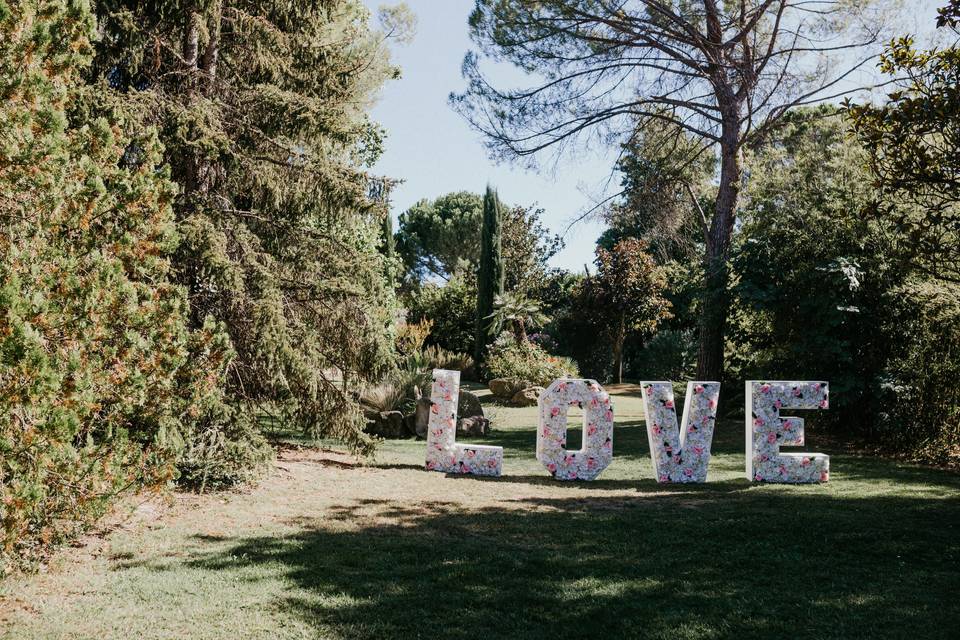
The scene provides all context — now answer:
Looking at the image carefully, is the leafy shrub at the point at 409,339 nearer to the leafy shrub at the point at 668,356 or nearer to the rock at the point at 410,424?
the rock at the point at 410,424

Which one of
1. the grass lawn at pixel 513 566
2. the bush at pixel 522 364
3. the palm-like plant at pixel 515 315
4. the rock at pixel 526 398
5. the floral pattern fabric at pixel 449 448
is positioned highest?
the palm-like plant at pixel 515 315

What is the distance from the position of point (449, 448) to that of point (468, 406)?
3.80m

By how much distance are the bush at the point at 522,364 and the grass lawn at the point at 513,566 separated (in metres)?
9.44

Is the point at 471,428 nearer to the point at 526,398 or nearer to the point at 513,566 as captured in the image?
the point at 526,398

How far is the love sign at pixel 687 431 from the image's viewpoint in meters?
7.34

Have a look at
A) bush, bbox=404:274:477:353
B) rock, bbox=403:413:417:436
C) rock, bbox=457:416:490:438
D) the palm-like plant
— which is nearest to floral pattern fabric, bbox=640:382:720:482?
rock, bbox=457:416:490:438

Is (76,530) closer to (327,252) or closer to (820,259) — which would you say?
(327,252)

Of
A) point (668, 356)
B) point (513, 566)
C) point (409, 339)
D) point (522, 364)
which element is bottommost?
point (513, 566)

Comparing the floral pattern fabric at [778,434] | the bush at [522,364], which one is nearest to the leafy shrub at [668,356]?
the bush at [522,364]

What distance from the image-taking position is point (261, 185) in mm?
7500

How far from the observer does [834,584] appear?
14.0 feet

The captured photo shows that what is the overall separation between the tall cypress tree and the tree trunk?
7.73 meters

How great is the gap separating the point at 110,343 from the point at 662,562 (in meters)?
3.87

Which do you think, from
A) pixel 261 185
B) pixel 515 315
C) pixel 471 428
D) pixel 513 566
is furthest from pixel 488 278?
pixel 513 566
